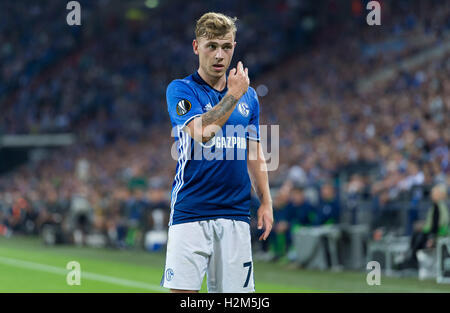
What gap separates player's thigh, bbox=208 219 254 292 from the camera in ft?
14.3

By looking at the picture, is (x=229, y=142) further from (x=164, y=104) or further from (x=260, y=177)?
(x=164, y=104)

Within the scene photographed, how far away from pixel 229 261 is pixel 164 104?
2934cm

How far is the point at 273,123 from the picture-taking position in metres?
26.0

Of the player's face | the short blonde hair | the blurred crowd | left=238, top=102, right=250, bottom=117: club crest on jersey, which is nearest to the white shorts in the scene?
left=238, top=102, right=250, bottom=117: club crest on jersey

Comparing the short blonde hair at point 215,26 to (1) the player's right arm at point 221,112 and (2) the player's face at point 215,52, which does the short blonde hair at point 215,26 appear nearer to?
(2) the player's face at point 215,52

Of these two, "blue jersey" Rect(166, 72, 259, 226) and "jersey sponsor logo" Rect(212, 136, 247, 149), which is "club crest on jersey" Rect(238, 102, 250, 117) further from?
"jersey sponsor logo" Rect(212, 136, 247, 149)

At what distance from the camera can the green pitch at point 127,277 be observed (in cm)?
1119

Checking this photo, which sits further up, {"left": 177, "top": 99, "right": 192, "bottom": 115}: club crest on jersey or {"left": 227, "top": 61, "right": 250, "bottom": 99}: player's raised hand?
{"left": 227, "top": 61, "right": 250, "bottom": 99}: player's raised hand

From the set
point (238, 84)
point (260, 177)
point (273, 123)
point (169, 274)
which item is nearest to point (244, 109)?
point (238, 84)

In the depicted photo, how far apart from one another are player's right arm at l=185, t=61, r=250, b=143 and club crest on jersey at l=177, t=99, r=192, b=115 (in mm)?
140

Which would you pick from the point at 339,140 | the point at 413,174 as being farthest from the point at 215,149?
the point at 339,140

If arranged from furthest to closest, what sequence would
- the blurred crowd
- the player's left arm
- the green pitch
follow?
the blurred crowd < the green pitch < the player's left arm

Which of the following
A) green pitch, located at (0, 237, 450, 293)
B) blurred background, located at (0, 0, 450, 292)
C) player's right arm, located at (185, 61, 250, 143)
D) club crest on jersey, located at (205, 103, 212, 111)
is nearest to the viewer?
player's right arm, located at (185, 61, 250, 143)

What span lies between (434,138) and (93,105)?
2349 cm
